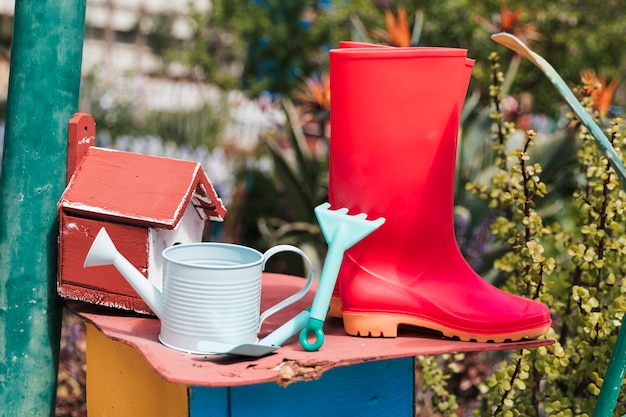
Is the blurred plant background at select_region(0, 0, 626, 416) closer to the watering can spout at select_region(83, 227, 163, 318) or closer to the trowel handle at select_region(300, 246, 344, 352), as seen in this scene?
the trowel handle at select_region(300, 246, 344, 352)

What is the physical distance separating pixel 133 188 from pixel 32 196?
0.20 metres

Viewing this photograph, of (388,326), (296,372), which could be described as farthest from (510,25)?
(296,372)

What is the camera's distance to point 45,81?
1.46 metres

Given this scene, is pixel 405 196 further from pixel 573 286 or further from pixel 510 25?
pixel 510 25

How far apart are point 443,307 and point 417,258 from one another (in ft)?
0.33

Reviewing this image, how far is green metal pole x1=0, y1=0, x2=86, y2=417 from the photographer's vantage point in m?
1.44

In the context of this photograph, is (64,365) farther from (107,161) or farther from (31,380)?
(107,161)

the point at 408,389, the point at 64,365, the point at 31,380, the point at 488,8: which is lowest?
the point at 64,365

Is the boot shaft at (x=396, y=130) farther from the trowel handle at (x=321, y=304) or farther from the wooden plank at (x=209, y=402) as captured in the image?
the wooden plank at (x=209, y=402)

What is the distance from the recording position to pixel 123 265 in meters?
1.26

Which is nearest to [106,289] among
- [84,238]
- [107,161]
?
[84,238]

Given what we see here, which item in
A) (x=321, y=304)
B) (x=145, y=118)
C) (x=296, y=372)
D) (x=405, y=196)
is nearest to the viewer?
(x=296, y=372)

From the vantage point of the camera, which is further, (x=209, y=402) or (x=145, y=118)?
(x=145, y=118)

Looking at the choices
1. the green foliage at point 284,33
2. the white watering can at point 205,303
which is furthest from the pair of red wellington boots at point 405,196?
the green foliage at point 284,33
